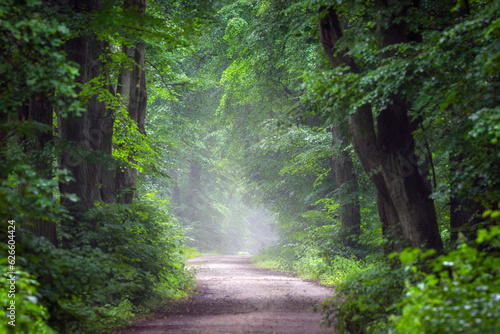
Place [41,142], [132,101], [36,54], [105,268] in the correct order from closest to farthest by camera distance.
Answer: [36,54] < [105,268] < [41,142] < [132,101]

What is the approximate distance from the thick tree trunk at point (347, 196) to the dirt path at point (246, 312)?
7.78 ft

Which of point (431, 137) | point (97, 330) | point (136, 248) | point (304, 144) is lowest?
point (97, 330)

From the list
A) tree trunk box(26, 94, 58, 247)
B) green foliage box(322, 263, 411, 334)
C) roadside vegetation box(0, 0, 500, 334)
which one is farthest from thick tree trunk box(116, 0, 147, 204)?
green foliage box(322, 263, 411, 334)

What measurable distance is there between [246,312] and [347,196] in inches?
258

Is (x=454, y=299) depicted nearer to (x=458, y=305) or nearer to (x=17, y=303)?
(x=458, y=305)

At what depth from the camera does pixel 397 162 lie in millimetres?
6816

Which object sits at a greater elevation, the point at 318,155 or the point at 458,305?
the point at 318,155

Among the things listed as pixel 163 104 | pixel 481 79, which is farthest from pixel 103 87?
pixel 163 104

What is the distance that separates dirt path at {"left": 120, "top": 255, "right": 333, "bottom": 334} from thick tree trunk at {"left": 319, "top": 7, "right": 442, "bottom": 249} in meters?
2.33

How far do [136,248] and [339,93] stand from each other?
215 inches

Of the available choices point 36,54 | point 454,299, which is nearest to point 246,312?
point 454,299

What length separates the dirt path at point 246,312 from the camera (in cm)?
722

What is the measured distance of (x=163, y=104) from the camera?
77.7ft

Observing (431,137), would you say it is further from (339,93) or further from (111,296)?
(111,296)
